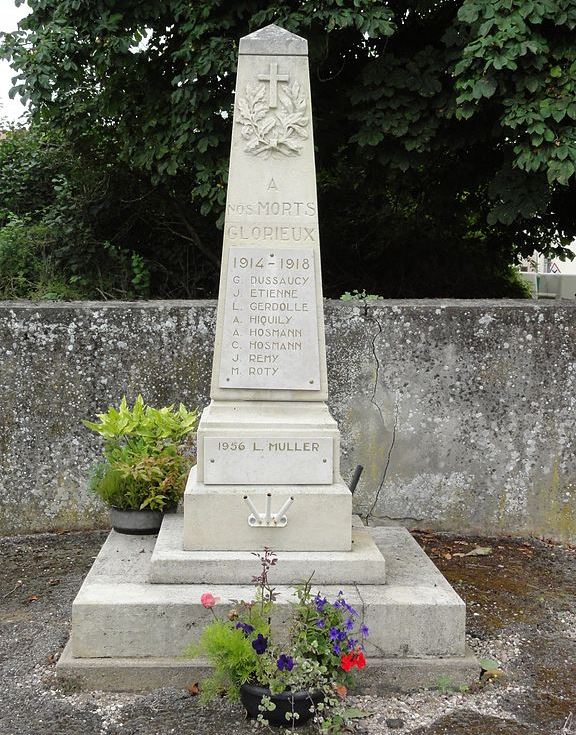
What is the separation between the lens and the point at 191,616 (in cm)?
371

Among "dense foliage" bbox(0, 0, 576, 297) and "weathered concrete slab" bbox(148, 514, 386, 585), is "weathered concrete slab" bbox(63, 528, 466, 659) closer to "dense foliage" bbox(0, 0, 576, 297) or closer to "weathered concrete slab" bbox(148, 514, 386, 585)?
"weathered concrete slab" bbox(148, 514, 386, 585)

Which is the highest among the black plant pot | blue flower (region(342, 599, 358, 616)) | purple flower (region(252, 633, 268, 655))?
blue flower (region(342, 599, 358, 616))

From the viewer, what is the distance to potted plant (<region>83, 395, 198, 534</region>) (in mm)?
4719

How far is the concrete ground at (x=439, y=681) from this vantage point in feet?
11.2

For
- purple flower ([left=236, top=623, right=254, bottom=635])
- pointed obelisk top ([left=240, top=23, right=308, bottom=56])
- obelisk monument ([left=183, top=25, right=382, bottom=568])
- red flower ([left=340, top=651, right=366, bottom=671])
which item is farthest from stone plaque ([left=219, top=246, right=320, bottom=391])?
red flower ([left=340, top=651, right=366, bottom=671])

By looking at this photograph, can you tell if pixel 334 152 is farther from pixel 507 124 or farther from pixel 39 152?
pixel 39 152

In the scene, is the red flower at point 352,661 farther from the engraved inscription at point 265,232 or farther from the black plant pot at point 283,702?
the engraved inscription at point 265,232

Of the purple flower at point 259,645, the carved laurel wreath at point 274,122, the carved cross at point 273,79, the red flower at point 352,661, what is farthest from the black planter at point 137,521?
the carved cross at point 273,79

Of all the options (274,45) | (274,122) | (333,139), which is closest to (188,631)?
(274,122)

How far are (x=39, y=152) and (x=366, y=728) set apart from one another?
7502mm

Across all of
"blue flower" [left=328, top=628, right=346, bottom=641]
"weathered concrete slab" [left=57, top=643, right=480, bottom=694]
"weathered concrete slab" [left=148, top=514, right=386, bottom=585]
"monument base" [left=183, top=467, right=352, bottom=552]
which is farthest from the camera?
"monument base" [left=183, top=467, right=352, bottom=552]

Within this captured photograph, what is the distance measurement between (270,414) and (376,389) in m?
1.79

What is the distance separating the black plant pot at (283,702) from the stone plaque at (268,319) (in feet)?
4.71

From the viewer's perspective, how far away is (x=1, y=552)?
5.52m
